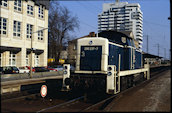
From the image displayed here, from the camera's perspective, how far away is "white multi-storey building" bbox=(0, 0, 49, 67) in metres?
34.5

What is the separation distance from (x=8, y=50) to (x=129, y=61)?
26.8 m

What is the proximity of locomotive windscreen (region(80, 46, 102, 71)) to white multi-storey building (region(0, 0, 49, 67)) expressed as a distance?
68.9 ft

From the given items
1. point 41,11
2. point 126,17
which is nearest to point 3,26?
point 41,11

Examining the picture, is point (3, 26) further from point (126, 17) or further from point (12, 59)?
point (126, 17)

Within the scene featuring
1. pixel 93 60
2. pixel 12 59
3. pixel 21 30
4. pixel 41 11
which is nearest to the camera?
pixel 93 60

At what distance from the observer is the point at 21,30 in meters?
37.4

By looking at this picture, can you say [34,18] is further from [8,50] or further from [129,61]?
[129,61]

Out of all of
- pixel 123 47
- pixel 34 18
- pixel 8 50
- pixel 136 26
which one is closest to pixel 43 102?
pixel 123 47

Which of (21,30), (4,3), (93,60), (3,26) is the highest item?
(4,3)

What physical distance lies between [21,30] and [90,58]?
1135 inches

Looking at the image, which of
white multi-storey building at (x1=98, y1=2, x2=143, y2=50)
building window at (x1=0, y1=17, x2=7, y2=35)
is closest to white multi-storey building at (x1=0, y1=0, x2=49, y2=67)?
building window at (x1=0, y1=17, x2=7, y2=35)

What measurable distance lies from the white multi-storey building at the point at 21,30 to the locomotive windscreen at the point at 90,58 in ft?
68.9

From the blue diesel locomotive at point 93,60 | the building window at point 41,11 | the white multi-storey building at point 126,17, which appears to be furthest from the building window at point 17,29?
the white multi-storey building at point 126,17

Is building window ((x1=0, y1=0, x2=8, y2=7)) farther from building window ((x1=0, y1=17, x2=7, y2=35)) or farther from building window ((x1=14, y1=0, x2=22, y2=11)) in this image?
building window ((x1=0, y1=17, x2=7, y2=35))
